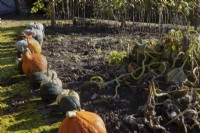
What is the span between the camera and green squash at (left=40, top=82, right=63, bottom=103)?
4625mm

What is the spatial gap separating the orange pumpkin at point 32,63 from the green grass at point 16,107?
0.19 metres

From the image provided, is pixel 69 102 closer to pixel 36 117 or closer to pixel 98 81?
pixel 36 117

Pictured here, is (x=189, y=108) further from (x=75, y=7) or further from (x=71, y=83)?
(x=75, y=7)

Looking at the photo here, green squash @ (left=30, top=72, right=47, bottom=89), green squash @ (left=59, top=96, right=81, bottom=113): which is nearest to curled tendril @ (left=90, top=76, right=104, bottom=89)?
green squash @ (left=59, top=96, right=81, bottom=113)

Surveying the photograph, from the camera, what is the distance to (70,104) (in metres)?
4.23

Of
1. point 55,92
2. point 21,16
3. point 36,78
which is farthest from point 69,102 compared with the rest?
point 21,16

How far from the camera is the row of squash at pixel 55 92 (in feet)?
11.8

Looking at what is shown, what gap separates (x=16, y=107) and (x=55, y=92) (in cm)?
50

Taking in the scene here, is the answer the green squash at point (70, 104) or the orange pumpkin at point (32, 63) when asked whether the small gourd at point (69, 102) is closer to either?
the green squash at point (70, 104)

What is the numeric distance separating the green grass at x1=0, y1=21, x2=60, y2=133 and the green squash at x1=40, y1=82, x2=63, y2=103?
184 millimetres

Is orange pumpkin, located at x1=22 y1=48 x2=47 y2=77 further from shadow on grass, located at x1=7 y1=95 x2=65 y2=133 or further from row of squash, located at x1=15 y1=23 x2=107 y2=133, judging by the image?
shadow on grass, located at x1=7 y1=95 x2=65 y2=133

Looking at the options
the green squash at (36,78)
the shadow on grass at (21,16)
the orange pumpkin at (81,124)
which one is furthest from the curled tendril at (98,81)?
the shadow on grass at (21,16)

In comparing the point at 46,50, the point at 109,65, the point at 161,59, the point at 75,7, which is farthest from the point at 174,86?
the point at 75,7

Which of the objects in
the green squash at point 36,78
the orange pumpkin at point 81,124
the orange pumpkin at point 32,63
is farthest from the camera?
the orange pumpkin at point 32,63
